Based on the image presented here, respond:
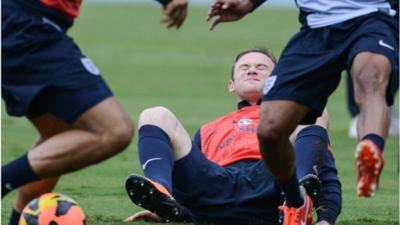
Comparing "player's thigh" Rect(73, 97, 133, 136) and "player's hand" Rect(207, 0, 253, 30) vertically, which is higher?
"player's hand" Rect(207, 0, 253, 30)

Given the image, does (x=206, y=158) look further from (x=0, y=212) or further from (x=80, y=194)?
(x=80, y=194)

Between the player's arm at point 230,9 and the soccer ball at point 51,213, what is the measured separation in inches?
67.7

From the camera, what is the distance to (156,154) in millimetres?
8469

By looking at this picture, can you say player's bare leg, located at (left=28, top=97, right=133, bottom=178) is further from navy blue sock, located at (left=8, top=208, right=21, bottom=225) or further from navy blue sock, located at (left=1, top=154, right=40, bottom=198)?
navy blue sock, located at (left=8, top=208, right=21, bottom=225)

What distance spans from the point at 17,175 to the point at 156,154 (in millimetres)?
1272

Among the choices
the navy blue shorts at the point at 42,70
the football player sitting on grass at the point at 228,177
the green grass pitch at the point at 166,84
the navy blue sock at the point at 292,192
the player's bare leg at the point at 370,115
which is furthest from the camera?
the green grass pitch at the point at 166,84

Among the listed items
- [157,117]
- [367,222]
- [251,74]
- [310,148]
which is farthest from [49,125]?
[367,222]

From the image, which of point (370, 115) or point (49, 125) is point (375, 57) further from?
point (49, 125)

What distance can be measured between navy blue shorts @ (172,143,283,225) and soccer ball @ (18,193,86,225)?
128 centimetres

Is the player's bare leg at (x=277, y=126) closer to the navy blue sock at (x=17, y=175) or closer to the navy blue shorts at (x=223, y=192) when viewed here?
the navy blue shorts at (x=223, y=192)

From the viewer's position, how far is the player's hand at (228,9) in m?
8.58

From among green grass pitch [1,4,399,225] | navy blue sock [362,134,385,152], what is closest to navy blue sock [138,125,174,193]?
green grass pitch [1,4,399,225]

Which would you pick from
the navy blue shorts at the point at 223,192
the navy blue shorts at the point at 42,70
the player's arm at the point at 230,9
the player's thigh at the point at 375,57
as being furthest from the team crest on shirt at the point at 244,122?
the navy blue shorts at the point at 42,70

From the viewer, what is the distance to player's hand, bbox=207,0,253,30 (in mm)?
8578
